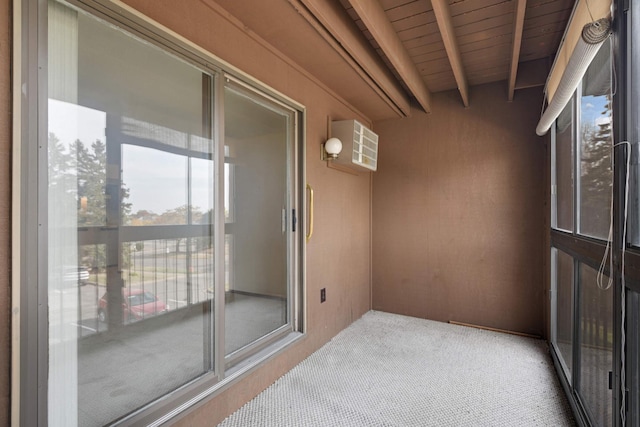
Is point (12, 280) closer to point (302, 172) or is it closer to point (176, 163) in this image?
point (176, 163)

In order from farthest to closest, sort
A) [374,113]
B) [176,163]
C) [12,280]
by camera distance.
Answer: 1. [374,113]
2. [176,163]
3. [12,280]

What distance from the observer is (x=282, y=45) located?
6.94 ft

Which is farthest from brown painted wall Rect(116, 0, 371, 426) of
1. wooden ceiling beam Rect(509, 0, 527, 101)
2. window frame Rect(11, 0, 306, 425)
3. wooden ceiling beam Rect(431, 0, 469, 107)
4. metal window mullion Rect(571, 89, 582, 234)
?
metal window mullion Rect(571, 89, 582, 234)

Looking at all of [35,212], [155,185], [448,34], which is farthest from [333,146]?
[35,212]

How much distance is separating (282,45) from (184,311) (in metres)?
1.72

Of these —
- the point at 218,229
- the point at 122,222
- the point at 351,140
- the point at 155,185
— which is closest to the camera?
the point at 122,222

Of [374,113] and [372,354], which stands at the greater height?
[374,113]

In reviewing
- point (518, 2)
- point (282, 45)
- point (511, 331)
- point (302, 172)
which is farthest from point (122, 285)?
point (511, 331)

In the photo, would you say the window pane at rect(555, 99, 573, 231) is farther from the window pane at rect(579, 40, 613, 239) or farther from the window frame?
the window frame

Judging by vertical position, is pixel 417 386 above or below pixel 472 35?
below

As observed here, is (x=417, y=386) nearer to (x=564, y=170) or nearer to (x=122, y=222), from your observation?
(x=564, y=170)

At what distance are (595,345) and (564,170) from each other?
1268 mm

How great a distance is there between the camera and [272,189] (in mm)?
2301

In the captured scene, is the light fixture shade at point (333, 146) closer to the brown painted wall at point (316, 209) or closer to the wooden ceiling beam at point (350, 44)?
the brown painted wall at point (316, 209)
